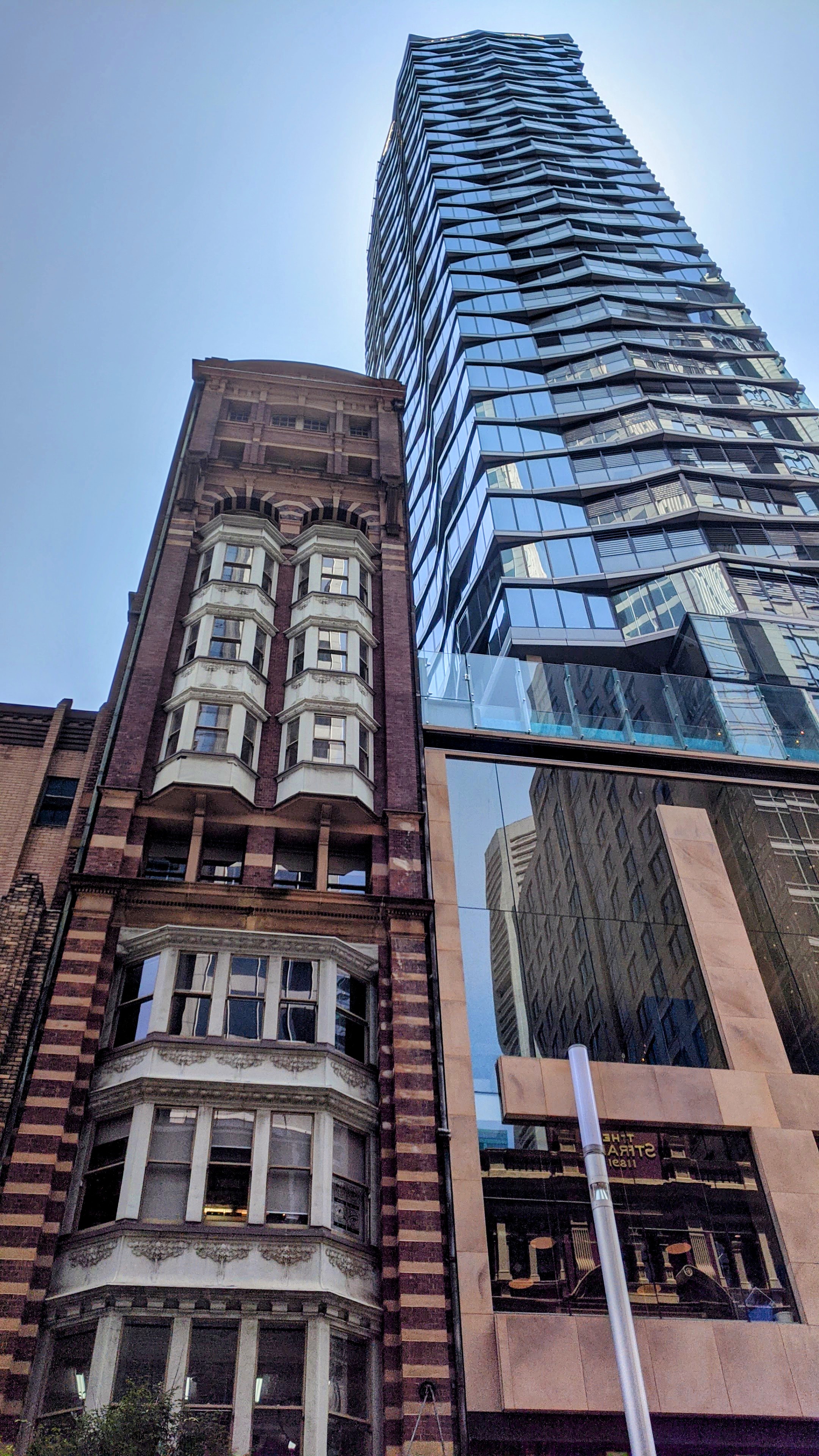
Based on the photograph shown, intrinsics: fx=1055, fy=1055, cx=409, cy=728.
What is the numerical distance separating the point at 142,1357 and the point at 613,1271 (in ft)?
29.0

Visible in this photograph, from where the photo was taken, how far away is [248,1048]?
22.6 m

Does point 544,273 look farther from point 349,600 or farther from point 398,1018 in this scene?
point 398,1018

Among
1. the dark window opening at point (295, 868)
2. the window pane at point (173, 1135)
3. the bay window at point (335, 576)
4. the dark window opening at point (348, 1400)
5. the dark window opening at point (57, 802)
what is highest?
the bay window at point (335, 576)

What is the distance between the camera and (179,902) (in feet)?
82.5

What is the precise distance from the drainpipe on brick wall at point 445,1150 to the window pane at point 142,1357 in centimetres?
533

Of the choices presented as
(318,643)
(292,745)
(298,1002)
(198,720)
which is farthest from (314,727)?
(298,1002)

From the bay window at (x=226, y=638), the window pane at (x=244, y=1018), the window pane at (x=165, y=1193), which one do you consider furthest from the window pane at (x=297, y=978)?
the bay window at (x=226, y=638)

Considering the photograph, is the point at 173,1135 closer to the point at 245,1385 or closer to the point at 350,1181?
the point at 350,1181

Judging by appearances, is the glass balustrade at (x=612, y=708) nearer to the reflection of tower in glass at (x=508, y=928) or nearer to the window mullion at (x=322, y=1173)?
the reflection of tower in glass at (x=508, y=928)

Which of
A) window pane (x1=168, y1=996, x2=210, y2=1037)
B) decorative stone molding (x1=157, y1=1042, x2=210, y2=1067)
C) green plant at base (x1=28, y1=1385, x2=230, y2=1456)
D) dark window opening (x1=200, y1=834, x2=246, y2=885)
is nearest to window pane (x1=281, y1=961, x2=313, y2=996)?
window pane (x1=168, y1=996, x2=210, y2=1037)

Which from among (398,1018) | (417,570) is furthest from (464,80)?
(398,1018)

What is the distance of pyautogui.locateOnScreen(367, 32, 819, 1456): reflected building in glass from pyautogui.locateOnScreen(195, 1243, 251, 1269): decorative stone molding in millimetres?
4221

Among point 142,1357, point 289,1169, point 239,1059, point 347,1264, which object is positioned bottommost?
point 142,1357

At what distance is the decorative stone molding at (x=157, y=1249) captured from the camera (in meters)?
19.5
